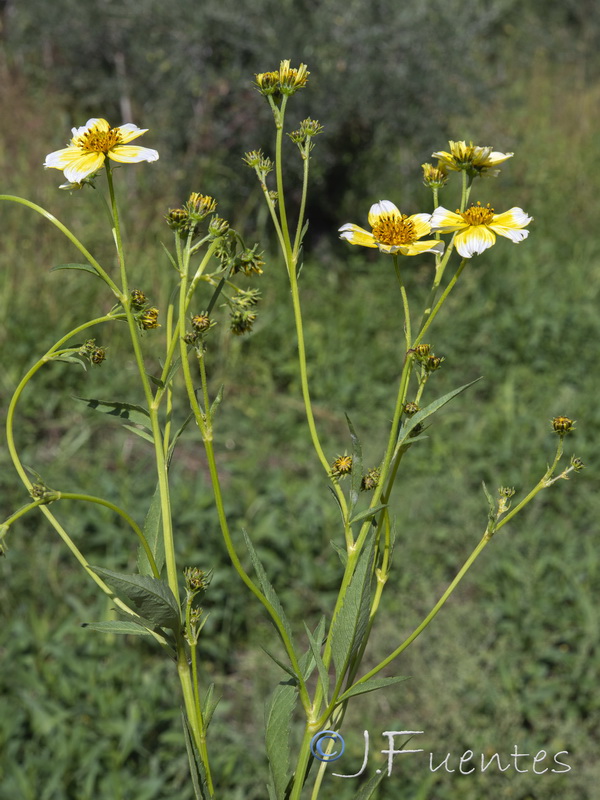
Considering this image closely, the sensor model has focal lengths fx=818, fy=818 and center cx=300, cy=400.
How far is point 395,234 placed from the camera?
59cm

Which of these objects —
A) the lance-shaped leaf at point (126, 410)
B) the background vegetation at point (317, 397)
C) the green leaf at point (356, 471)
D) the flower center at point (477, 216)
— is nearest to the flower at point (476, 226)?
the flower center at point (477, 216)

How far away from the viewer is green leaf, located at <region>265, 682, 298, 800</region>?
554 mm

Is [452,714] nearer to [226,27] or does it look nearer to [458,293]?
[458,293]

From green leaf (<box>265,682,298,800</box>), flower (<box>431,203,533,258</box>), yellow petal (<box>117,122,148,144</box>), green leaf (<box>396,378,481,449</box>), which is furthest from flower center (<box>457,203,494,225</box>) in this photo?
green leaf (<box>265,682,298,800</box>)

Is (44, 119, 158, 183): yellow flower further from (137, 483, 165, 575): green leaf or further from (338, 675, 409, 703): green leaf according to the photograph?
(338, 675, 409, 703): green leaf

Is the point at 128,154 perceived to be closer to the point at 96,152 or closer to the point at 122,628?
the point at 96,152

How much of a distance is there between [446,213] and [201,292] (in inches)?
107

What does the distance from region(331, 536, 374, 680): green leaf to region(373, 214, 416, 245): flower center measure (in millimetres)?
220

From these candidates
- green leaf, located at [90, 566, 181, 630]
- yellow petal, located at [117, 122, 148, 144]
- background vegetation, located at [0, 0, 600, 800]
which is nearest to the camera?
green leaf, located at [90, 566, 181, 630]

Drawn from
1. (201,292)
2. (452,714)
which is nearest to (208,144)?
(201,292)

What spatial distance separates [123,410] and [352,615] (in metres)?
0.21

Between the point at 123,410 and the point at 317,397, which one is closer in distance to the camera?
the point at 123,410

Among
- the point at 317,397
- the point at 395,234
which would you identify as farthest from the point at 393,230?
the point at 317,397

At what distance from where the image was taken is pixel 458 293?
3.79 meters
